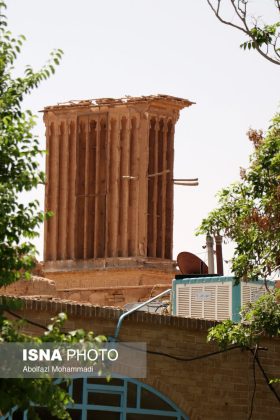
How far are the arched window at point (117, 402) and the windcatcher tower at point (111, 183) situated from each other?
1879 cm

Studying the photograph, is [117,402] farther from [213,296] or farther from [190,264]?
[190,264]

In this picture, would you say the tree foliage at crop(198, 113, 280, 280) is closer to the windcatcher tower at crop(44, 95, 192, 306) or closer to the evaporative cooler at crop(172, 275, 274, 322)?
the evaporative cooler at crop(172, 275, 274, 322)

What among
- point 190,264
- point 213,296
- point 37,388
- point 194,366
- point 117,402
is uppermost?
point 190,264

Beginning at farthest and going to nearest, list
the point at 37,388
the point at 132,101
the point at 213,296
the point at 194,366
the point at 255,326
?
1. the point at 132,101
2. the point at 213,296
3. the point at 194,366
4. the point at 255,326
5. the point at 37,388

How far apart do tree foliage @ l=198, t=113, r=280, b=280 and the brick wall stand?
5.97 feet

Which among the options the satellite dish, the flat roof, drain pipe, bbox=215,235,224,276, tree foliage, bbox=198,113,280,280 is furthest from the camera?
the flat roof

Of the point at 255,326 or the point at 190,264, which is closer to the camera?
the point at 255,326

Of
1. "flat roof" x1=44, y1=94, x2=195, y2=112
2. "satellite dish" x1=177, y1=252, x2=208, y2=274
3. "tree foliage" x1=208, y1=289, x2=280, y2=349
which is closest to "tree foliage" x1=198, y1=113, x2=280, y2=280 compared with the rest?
"tree foliage" x1=208, y1=289, x2=280, y2=349

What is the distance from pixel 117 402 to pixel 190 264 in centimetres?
600

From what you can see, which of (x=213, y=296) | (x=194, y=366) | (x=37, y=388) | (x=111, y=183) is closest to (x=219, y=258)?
(x=213, y=296)

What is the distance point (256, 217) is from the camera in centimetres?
2048

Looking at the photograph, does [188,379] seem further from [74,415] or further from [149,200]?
[149,200]

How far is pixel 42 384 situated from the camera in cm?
1412

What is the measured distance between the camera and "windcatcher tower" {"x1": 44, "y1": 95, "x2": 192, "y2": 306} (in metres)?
40.1
